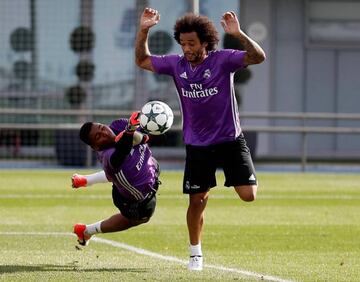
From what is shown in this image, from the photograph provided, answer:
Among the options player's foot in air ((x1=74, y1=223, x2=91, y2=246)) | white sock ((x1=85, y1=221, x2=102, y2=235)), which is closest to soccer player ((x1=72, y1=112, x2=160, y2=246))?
white sock ((x1=85, y1=221, x2=102, y2=235))

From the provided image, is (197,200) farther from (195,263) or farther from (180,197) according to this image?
(180,197)

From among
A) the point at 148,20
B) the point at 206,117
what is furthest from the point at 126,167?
the point at 148,20

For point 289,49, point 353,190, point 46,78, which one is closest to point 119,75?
point 46,78

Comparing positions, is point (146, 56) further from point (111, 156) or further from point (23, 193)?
point (23, 193)

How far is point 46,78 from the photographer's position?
29906mm

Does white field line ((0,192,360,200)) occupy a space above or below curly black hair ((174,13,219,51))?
below

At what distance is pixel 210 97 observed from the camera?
9.95 metres

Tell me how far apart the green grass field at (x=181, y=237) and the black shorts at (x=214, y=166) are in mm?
674

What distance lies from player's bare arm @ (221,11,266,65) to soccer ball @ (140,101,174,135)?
77 cm

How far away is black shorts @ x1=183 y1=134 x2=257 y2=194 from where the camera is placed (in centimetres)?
1001

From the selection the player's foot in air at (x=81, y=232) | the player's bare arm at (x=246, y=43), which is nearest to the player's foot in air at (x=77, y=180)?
the player's foot in air at (x=81, y=232)

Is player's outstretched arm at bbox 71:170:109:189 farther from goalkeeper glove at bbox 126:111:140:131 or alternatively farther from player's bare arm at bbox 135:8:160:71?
player's bare arm at bbox 135:8:160:71

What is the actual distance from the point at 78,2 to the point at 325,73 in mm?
7909

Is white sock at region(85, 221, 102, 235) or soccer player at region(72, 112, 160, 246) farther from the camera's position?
white sock at region(85, 221, 102, 235)
